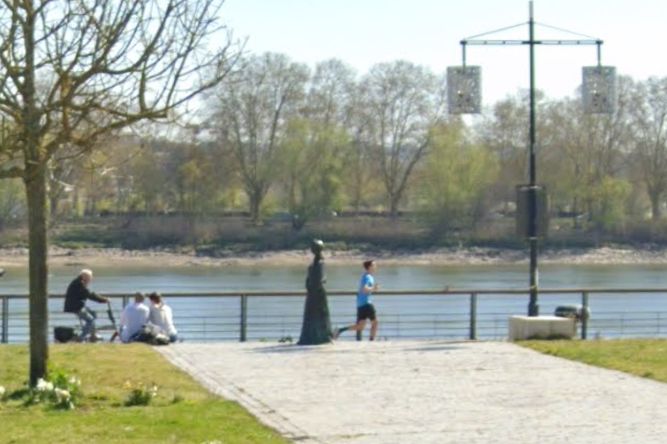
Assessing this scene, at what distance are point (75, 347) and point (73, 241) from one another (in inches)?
2674

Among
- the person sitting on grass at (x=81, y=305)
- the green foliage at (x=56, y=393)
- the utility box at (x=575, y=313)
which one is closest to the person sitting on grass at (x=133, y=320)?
the person sitting on grass at (x=81, y=305)

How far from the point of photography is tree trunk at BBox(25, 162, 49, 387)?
1519cm

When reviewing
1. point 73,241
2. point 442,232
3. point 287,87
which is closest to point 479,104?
point 73,241

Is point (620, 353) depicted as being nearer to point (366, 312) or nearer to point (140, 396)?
point (366, 312)

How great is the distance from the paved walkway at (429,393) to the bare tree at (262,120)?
82.3m

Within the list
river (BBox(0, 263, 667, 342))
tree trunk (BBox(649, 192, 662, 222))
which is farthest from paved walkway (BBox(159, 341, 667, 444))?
tree trunk (BBox(649, 192, 662, 222))

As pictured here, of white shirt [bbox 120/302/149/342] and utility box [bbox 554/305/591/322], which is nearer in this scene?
white shirt [bbox 120/302/149/342]

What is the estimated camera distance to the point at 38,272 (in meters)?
15.4

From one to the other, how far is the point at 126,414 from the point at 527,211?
11212 millimetres

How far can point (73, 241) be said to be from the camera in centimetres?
8800

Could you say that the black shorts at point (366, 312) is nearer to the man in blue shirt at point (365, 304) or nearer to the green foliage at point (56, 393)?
the man in blue shirt at point (365, 304)

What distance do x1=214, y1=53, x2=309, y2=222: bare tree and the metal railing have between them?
54919mm

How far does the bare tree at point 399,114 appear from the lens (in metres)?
110

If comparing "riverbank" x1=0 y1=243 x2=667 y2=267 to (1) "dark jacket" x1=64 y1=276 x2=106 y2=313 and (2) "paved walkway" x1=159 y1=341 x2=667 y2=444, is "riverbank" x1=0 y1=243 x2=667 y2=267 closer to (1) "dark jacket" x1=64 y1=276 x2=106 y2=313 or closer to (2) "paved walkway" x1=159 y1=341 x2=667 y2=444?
(1) "dark jacket" x1=64 y1=276 x2=106 y2=313
